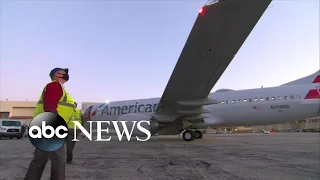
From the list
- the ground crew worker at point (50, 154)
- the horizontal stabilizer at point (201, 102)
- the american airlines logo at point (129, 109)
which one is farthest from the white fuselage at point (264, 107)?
the ground crew worker at point (50, 154)

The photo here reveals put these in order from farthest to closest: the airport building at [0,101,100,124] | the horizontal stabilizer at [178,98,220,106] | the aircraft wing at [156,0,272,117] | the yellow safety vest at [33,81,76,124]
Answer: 1. the airport building at [0,101,100,124]
2. the horizontal stabilizer at [178,98,220,106]
3. the aircraft wing at [156,0,272,117]
4. the yellow safety vest at [33,81,76,124]

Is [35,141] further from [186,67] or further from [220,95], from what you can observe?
[220,95]

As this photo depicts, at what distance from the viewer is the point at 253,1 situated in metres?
5.34

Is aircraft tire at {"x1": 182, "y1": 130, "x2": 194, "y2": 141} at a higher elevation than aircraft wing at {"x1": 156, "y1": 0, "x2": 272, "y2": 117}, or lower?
lower

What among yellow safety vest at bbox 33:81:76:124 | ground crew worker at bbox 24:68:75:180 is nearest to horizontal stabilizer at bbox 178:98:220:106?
yellow safety vest at bbox 33:81:76:124

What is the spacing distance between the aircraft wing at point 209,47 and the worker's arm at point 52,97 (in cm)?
367

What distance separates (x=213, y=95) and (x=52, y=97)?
15.0 meters

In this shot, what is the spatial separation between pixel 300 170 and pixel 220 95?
39.4 feet

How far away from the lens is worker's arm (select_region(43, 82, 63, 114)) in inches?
118

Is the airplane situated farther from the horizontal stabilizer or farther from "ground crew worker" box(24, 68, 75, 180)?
"ground crew worker" box(24, 68, 75, 180)

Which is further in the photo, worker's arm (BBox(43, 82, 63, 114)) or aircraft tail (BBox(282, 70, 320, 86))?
aircraft tail (BBox(282, 70, 320, 86))

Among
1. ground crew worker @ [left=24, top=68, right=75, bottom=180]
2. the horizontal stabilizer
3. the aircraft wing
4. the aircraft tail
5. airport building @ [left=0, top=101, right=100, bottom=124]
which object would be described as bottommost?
ground crew worker @ [left=24, top=68, right=75, bottom=180]

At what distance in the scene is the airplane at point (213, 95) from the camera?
20.1ft

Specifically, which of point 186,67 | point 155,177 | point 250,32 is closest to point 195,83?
point 186,67
